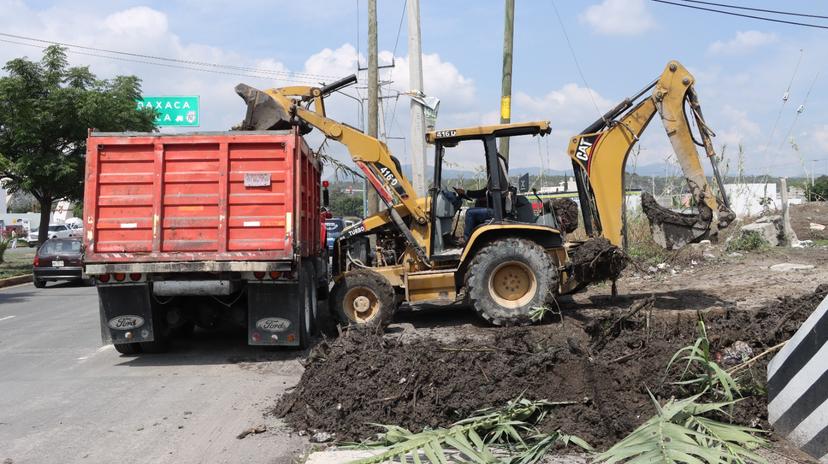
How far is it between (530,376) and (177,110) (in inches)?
1270

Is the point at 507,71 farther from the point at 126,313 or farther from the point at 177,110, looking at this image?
the point at 177,110

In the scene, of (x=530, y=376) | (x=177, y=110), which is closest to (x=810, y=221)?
(x=530, y=376)

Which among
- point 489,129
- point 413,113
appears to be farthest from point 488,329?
point 413,113

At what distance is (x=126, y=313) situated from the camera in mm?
8492

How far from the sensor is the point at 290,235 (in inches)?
325

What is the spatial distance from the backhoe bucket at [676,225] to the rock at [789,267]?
4.03 metres

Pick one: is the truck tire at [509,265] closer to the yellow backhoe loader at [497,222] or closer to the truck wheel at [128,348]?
the yellow backhoe loader at [497,222]

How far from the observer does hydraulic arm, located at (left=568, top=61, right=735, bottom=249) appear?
981cm

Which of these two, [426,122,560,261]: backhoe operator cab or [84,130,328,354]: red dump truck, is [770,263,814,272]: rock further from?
[84,130,328,354]: red dump truck

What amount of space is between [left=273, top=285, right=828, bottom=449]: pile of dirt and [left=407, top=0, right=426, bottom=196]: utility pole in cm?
928

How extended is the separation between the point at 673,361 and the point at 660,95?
5.56 metres

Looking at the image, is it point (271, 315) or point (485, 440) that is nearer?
point (485, 440)

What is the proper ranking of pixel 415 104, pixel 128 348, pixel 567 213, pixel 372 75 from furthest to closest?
pixel 372 75 → pixel 415 104 → pixel 567 213 → pixel 128 348

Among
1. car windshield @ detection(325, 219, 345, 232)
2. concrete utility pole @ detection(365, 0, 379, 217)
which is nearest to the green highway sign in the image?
car windshield @ detection(325, 219, 345, 232)
